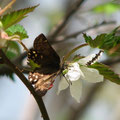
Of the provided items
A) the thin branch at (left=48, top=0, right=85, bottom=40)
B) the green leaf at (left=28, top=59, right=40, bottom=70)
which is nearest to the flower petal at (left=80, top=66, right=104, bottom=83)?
the green leaf at (left=28, top=59, right=40, bottom=70)

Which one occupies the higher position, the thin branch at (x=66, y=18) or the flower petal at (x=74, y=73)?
the flower petal at (x=74, y=73)

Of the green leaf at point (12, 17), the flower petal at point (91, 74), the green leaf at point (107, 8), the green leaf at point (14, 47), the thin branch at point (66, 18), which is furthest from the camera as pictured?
the green leaf at point (107, 8)

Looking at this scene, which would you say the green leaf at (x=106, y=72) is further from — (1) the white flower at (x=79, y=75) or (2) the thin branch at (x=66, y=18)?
(2) the thin branch at (x=66, y=18)

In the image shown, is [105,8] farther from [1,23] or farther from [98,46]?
[1,23]

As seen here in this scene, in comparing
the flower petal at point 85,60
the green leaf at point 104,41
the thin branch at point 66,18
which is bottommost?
the thin branch at point 66,18

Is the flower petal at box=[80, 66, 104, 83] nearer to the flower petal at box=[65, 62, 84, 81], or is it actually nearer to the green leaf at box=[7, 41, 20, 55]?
the flower petal at box=[65, 62, 84, 81]

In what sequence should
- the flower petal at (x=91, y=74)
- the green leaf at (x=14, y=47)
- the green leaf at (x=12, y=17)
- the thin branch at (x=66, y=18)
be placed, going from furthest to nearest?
the thin branch at (x=66, y=18)
the green leaf at (x=14, y=47)
the flower petal at (x=91, y=74)
the green leaf at (x=12, y=17)

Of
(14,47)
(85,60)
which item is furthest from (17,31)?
(14,47)

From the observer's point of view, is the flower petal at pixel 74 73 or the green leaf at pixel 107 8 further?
the green leaf at pixel 107 8

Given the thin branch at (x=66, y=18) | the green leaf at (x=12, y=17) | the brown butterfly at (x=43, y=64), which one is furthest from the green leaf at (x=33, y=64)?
the thin branch at (x=66, y=18)
